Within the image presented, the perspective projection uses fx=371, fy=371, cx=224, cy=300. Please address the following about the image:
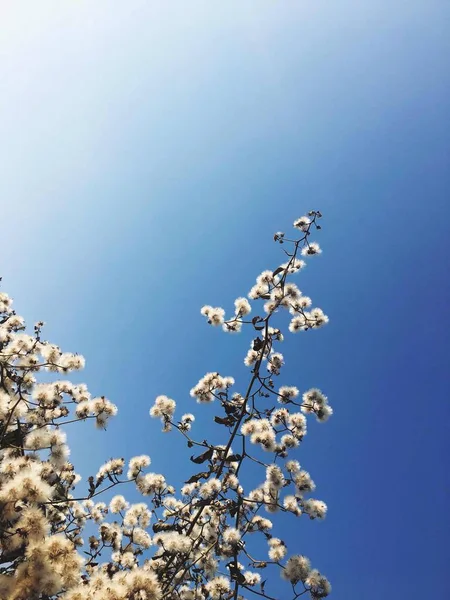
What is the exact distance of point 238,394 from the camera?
26.1 ft

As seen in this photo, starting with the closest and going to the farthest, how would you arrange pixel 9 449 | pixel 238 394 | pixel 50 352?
pixel 9 449 → pixel 50 352 → pixel 238 394

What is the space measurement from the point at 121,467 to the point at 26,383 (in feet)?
7.25

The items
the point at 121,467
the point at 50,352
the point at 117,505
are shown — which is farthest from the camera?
the point at 117,505

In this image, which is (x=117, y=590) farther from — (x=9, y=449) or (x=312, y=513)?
(x=312, y=513)

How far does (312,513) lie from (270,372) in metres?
2.52

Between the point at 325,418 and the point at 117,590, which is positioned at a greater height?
the point at 325,418

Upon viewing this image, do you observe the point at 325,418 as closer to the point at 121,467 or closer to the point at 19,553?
the point at 121,467

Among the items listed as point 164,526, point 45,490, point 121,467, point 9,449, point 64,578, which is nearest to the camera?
point 64,578

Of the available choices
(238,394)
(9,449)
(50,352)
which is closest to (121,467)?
(9,449)

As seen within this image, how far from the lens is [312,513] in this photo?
6.28m

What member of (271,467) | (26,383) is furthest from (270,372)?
(26,383)

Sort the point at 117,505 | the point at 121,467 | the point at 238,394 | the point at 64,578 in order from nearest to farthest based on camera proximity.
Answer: the point at 64,578 < the point at 121,467 < the point at 117,505 < the point at 238,394

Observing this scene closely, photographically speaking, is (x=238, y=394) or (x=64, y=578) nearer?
(x=64, y=578)

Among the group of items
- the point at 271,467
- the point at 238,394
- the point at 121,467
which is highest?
the point at 238,394
